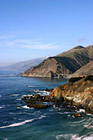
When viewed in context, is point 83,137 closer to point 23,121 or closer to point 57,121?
point 57,121

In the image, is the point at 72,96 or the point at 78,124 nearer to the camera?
the point at 78,124

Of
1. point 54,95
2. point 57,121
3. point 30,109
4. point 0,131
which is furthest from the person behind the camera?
point 54,95

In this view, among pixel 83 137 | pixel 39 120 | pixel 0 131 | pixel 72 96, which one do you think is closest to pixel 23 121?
pixel 39 120

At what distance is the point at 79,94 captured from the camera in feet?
200

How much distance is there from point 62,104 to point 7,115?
21.1 m

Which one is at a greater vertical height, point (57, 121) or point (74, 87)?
point (74, 87)

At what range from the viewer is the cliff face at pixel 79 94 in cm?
5478

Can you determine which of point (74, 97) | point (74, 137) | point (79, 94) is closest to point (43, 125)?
point (74, 137)

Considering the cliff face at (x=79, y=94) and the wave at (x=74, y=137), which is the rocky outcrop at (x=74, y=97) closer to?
the cliff face at (x=79, y=94)

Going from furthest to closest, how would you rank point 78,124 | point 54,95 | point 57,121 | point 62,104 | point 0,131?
point 54,95 → point 62,104 → point 57,121 → point 78,124 → point 0,131

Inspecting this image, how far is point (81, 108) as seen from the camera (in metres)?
56.3

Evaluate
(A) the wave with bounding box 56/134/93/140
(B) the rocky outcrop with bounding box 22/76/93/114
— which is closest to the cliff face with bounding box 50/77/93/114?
(B) the rocky outcrop with bounding box 22/76/93/114

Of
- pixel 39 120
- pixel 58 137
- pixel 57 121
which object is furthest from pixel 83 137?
pixel 39 120

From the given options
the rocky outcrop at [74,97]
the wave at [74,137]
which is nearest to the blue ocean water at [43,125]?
the wave at [74,137]
